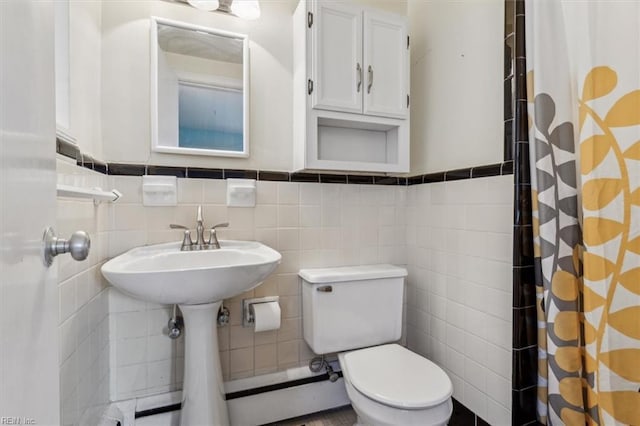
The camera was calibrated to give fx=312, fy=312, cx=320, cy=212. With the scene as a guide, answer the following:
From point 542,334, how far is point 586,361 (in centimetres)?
16

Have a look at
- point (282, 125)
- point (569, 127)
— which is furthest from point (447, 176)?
point (282, 125)

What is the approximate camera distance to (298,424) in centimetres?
149

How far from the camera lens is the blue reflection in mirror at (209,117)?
1375 millimetres

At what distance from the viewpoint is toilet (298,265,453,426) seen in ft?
3.52

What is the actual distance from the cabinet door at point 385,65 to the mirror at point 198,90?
1.87 feet

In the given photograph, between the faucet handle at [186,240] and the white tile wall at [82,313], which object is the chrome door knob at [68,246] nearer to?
the white tile wall at [82,313]

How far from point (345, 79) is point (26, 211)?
1.29m

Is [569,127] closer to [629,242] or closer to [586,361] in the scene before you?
[629,242]

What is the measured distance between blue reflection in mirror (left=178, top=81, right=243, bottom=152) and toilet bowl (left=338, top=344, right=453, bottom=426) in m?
1.08

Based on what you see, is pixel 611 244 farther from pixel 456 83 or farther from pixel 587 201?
pixel 456 83

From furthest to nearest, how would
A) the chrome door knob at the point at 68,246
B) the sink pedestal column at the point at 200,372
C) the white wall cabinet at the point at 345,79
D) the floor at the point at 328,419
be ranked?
1. the floor at the point at 328,419
2. the white wall cabinet at the point at 345,79
3. the sink pedestal column at the point at 200,372
4. the chrome door knob at the point at 68,246

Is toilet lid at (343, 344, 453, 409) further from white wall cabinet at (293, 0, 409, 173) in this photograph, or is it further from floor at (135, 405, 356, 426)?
white wall cabinet at (293, 0, 409, 173)

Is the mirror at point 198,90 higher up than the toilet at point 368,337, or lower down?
higher up

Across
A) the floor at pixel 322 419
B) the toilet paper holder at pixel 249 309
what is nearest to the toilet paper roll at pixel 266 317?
the toilet paper holder at pixel 249 309
